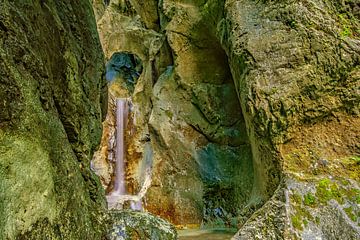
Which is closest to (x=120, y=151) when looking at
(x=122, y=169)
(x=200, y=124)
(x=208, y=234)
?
(x=122, y=169)

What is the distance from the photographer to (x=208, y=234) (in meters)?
7.64

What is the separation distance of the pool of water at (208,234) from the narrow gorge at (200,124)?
0.05 m

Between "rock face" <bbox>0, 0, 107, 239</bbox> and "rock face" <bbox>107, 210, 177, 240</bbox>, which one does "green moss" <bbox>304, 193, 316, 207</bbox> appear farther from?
"rock face" <bbox>0, 0, 107, 239</bbox>

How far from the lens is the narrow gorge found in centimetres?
284

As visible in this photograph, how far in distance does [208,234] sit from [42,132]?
18.6 feet

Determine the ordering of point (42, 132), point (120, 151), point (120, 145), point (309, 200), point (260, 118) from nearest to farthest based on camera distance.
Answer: point (42, 132) < point (309, 200) < point (260, 118) < point (120, 151) < point (120, 145)

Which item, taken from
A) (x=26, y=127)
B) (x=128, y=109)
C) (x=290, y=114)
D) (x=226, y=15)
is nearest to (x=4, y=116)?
(x=26, y=127)

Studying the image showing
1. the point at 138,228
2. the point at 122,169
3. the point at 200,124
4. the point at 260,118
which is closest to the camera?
the point at 138,228

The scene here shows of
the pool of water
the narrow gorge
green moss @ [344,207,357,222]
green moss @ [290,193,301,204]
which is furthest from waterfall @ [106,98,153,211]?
green moss @ [344,207,357,222]

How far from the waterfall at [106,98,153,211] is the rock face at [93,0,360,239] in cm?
50

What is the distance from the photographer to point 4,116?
8.11ft

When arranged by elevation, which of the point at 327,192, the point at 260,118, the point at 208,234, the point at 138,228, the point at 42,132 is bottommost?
the point at 208,234

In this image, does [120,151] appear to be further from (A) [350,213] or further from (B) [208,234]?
(A) [350,213]

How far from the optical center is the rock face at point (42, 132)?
2461 millimetres
